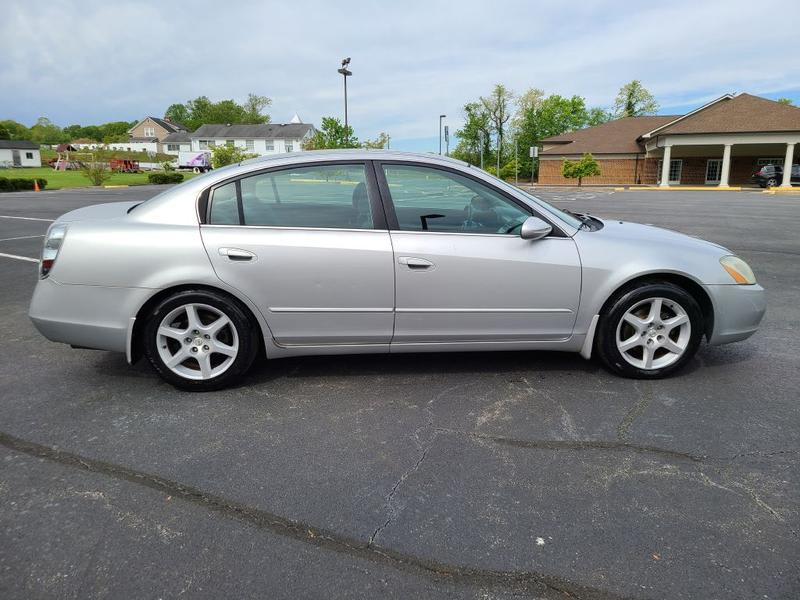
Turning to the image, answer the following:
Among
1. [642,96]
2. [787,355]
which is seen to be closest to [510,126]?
[642,96]

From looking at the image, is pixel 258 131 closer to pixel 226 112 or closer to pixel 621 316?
pixel 226 112

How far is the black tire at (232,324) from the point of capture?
3705 millimetres

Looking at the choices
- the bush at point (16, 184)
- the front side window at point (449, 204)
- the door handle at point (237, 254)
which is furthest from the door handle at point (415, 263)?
the bush at point (16, 184)

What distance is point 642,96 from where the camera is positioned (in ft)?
266

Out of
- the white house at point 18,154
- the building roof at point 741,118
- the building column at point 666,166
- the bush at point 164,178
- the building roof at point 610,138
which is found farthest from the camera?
the white house at point 18,154

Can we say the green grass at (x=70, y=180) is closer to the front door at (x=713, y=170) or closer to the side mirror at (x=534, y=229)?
the side mirror at (x=534, y=229)

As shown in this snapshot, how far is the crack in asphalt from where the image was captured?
2105 mm

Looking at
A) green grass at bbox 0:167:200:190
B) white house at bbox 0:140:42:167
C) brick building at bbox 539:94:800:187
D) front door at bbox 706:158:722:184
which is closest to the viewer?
brick building at bbox 539:94:800:187

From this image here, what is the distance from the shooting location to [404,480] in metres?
2.81

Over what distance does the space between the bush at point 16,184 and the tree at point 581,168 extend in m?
38.3

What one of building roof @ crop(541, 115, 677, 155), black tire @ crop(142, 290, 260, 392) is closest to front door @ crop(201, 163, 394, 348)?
black tire @ crop(142, 290, 260, 392)

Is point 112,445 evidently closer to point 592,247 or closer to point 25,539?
point 25,539

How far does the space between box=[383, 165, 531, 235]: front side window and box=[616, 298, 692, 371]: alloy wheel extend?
1017 mm

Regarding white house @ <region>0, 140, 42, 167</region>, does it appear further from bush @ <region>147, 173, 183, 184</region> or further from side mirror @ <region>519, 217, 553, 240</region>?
side mirror @ <region>519, 217, 553, 240</region>
